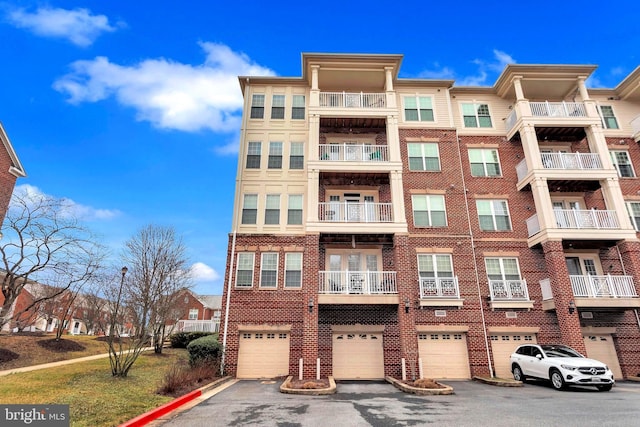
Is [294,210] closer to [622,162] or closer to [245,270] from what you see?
[245,270]

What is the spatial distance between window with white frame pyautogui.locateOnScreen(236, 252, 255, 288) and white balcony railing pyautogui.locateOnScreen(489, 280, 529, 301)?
11.8m

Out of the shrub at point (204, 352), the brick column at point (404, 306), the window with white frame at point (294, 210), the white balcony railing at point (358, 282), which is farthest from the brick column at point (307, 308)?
the brick column at point (404, 306)

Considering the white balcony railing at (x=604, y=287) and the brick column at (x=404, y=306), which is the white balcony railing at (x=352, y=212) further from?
the white balcony railing at (x=604, y=287)

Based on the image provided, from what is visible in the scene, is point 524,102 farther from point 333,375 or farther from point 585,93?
point 333,375

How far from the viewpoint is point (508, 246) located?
58.1ft

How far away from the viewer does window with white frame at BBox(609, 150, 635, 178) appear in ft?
63.9

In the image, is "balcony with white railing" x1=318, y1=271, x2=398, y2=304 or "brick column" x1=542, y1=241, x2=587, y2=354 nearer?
"brick column" x1=542, y1=241, x2=587, y2=354

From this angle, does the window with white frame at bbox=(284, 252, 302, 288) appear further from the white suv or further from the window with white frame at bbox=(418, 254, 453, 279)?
the white suv

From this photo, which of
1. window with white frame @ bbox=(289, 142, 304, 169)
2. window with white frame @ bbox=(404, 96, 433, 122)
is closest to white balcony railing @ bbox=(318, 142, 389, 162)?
window with white frame @ bbox=(289, 142, 304, 169)

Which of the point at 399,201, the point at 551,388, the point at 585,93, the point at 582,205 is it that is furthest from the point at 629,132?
the point at 551,388

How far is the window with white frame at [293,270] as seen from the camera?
55.4ft

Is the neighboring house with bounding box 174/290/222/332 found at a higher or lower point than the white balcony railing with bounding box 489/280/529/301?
higher

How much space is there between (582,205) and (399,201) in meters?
10.7

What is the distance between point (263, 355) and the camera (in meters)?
15.9
